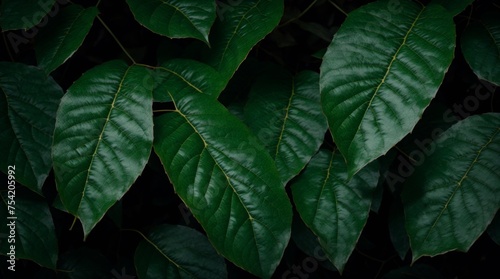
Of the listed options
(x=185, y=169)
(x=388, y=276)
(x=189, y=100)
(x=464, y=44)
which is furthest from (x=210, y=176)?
(x=388, y=276)

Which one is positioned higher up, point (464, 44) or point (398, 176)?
point (464, 44)

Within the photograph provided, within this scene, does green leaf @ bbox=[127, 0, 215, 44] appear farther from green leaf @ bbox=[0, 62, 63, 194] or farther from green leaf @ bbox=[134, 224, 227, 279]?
green leaf @ bbox=[134, 224, 227, 279]

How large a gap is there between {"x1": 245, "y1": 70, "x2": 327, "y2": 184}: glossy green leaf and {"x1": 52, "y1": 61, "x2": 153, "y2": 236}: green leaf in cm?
21

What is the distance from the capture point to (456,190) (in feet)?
2.87

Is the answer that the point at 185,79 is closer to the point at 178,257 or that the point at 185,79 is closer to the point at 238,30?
the point at 238,30

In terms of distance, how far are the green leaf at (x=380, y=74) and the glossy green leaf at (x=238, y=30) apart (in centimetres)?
14

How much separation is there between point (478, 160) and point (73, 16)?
80cm

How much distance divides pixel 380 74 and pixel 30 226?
0.71m

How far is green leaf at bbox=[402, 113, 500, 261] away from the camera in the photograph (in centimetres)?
85

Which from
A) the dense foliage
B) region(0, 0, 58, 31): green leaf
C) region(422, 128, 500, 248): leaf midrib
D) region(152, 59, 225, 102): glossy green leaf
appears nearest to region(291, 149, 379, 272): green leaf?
the dense foliage

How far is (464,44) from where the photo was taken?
3.11 ft

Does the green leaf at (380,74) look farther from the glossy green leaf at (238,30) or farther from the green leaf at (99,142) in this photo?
the green leaf at (99,142)

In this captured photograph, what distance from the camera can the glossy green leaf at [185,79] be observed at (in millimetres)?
890

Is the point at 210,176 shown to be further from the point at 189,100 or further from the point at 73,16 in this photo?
the point at 73,16
